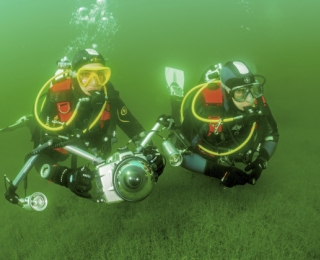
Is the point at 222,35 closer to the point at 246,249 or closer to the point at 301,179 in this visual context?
the point at 301,179

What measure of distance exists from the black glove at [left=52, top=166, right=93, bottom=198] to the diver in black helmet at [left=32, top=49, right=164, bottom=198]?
0.04 feet

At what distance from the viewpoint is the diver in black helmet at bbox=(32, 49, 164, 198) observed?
3393 millimetres

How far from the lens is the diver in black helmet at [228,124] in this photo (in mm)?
3672

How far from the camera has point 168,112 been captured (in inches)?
517

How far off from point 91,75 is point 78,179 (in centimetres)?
146

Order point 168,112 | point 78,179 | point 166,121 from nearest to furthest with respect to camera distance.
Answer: point 78,179, point 166,121, point 168,112

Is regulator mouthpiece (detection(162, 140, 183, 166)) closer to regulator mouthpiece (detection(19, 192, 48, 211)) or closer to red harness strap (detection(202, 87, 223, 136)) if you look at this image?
red harness strap (detection(202, 87, 223, 136))

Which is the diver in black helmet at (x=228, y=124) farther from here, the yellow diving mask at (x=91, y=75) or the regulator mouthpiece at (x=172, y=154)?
the yellow diving mask at (x=91, y=75)

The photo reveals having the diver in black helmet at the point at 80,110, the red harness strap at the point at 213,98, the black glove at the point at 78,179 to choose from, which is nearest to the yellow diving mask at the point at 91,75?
the diver in black helmet at the point at 80,110

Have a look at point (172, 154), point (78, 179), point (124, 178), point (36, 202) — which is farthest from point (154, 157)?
point (36, 202)

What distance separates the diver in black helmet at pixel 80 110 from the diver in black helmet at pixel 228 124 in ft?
Answer: 2.72

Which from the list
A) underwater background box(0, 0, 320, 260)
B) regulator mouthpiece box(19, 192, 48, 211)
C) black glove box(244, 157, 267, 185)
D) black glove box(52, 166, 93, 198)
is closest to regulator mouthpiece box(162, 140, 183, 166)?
black glove box(52, 166, 93, 198)

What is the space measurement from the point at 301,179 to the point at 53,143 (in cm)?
451

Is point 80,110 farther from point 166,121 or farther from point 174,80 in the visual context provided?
point 174,80
